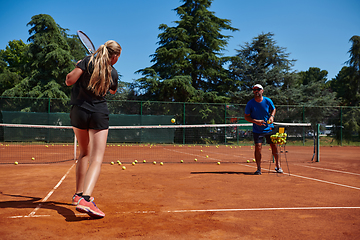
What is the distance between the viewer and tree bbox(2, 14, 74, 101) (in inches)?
862

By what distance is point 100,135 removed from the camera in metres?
2.89

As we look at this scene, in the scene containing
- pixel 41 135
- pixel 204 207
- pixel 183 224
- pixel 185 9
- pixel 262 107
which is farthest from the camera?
pixel 185 9

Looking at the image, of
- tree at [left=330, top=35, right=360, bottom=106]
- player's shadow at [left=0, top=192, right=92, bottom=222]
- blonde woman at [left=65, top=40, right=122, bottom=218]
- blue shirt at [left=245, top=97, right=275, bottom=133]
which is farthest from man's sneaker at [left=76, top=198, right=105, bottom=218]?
tree at [left=330, top=35, right=360, bottom=106]

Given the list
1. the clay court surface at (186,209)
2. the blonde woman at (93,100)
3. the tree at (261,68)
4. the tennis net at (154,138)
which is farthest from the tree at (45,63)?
the blonde woman at (93,100)

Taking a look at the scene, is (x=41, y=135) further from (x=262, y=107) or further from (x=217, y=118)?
(x=262, y=107)

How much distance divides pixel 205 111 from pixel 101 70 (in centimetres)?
1678

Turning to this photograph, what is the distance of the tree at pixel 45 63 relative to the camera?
2191cm

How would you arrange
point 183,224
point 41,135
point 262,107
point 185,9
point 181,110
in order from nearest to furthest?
point 183,224, point 262,107, point 41,135, point 181,110, point 185,9

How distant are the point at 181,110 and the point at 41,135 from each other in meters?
8.26

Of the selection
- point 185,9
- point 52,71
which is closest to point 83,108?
point 52,71

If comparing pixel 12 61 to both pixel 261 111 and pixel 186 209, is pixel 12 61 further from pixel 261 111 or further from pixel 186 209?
pixel 186 209

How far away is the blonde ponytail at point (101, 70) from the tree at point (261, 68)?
21.8 metres

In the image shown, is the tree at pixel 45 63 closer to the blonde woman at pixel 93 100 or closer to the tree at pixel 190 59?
the tree at pixel 190 59

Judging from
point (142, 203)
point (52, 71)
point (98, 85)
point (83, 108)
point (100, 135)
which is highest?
point (52, 71)
